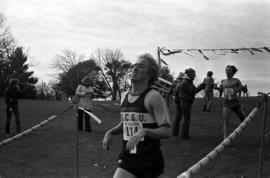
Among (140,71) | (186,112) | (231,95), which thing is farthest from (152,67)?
(186,112)

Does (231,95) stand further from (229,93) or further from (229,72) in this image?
(229,72)

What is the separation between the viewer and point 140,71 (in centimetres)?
346

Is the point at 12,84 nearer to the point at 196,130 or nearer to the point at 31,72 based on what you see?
the point at 196,130

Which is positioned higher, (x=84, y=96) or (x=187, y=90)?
(x=187, y=90)

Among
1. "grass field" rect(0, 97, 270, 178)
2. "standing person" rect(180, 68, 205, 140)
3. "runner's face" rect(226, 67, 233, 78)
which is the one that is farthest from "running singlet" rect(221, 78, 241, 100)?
"grass field" rect(0, 97, 270, 178)

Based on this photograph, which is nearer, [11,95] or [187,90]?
[187,90]

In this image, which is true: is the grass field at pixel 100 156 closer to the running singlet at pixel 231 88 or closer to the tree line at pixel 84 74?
the running singlet at pixel 231 88

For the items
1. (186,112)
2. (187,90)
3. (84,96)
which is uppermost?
(187,90)

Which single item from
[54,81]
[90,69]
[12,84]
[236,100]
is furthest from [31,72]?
[236,100]

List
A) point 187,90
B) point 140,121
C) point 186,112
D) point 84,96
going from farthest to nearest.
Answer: point 84,96, point 186,112, point 187,90, point 140,121

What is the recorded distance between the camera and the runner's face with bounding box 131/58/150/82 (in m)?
3.46

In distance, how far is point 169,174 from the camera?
22.8 feet

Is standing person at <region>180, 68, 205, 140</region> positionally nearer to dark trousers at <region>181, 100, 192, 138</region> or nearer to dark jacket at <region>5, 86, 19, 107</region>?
dark trousers at <region>181, 100, 192, 138</region>

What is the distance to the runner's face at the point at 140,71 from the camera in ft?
11.3
